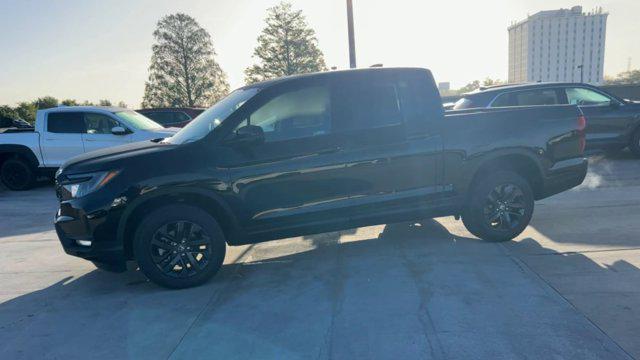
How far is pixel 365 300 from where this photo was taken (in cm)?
383

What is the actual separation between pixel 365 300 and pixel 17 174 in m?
9.98

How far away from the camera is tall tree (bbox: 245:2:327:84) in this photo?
4619cm

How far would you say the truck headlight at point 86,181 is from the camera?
4102 millimetres

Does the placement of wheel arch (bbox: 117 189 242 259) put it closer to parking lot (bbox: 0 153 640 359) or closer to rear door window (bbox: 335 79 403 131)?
parking lot (bbox: 0 153 640 359)

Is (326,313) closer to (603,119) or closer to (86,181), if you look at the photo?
(86,181)

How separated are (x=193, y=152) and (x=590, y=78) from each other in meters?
130

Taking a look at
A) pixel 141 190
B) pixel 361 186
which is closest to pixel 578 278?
pixel 361 186

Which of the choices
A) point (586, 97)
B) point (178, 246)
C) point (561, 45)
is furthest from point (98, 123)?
point (561, 45)

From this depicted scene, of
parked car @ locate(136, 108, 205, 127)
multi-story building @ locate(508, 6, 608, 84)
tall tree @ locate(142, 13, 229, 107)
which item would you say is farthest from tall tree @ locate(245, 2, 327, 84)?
multi-story building @ locate(508, 6, 608, 84)

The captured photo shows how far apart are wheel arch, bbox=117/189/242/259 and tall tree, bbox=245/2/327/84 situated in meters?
43.2

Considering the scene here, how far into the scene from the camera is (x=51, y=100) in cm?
5381

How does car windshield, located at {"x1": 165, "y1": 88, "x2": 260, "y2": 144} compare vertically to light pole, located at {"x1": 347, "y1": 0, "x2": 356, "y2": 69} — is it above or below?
below

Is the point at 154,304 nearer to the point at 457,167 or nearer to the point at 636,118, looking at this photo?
the point at 457,167

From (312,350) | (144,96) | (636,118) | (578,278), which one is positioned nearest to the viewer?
(312,350)
